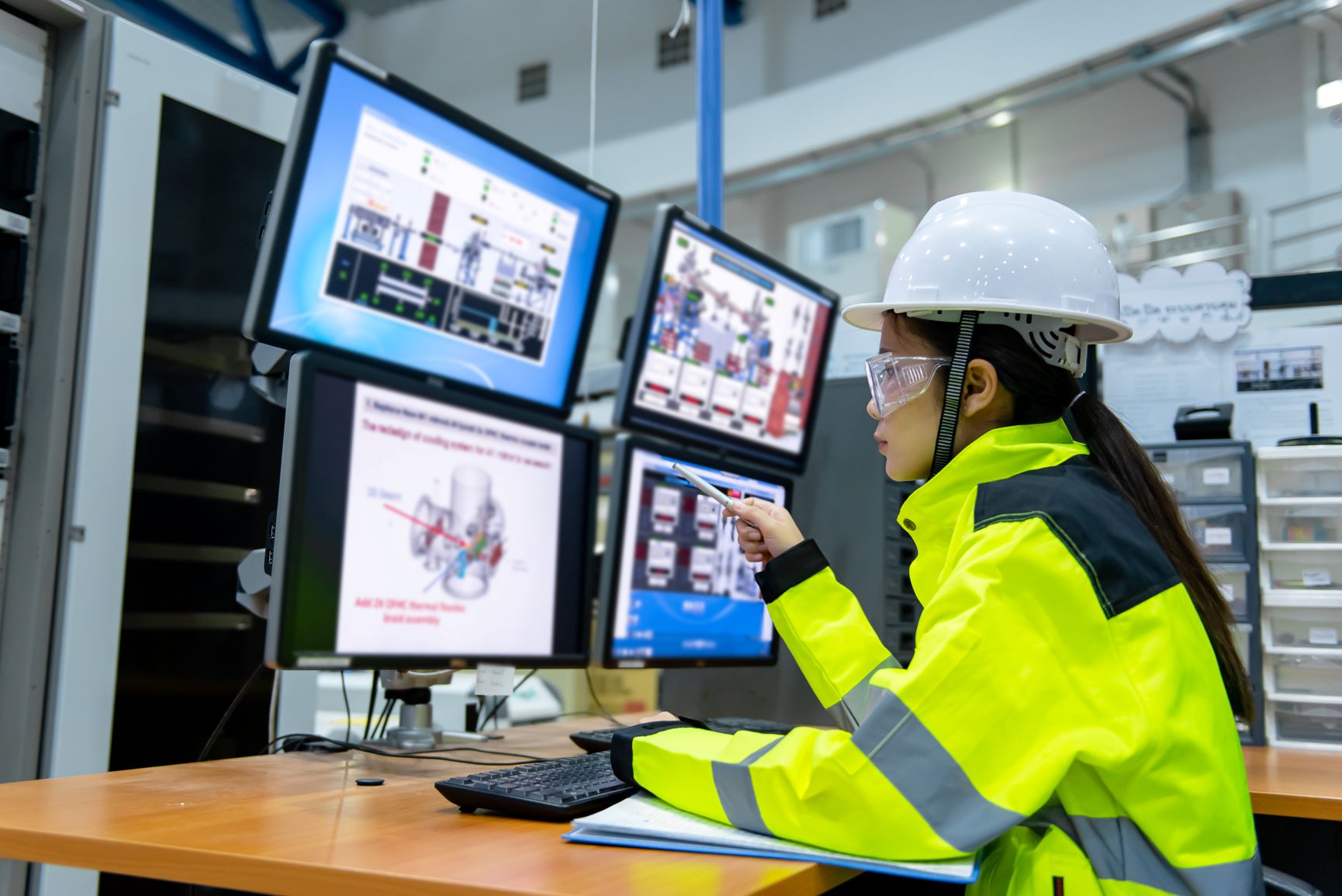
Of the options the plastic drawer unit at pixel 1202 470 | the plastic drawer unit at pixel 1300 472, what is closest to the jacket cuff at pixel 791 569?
the plastic drawer unit at pixel 1202 470

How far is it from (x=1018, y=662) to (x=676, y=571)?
1.04 metres

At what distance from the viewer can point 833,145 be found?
674cm

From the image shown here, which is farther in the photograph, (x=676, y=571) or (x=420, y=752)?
(x=676, y=571)

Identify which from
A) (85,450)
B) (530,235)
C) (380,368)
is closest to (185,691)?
(85,450)

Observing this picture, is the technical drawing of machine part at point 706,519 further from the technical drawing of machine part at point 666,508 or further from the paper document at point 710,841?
the paper document at point 710,841

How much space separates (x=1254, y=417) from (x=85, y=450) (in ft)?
7.44

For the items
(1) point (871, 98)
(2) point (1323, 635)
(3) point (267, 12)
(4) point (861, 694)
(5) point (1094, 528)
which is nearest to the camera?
(5) point (1094, 528)

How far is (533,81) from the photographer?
29.5ft

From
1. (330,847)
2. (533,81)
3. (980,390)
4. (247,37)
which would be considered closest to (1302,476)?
(980,390)

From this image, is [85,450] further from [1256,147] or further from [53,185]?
[1256,147]

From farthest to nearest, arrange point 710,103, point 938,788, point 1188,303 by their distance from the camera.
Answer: point 710,103
point 1188,303
point 938,788

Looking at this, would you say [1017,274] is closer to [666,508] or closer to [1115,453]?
[1115,453]

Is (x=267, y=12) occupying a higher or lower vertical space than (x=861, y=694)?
higher

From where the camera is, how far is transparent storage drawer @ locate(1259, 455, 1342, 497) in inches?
82.7
